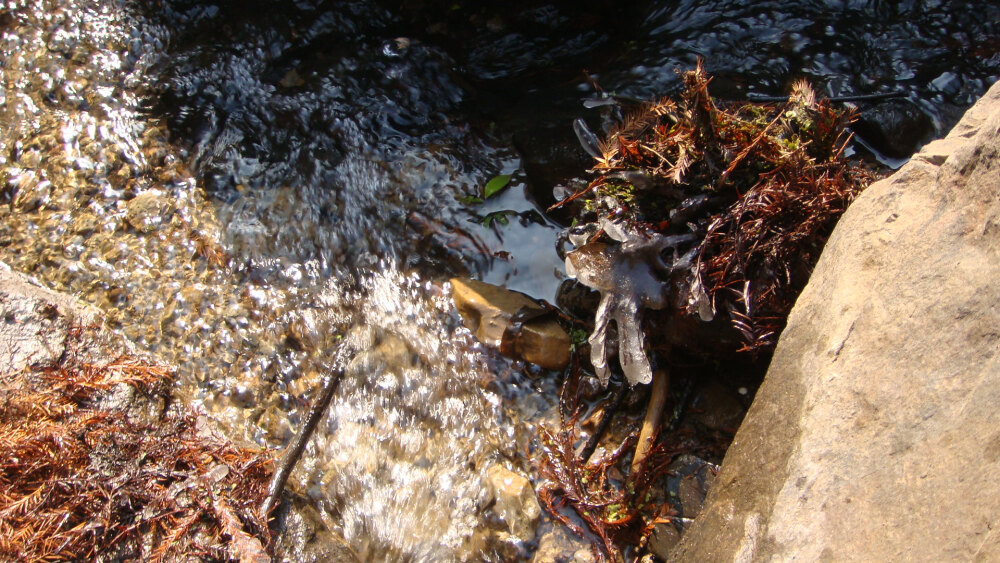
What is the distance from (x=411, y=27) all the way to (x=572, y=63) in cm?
149

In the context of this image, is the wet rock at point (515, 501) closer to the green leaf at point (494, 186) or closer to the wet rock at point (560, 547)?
the wet rock at point (560, 547)

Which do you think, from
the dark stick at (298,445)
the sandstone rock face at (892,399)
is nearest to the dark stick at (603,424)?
the sandstone rock face at (892,399)

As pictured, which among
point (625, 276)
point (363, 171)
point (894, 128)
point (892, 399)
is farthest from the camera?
point (363, 171)

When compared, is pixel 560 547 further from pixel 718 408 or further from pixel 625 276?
pixel 625 276

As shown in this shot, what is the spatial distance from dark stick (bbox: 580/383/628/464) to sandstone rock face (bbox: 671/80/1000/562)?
3.34 feet

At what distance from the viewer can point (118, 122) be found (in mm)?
4996

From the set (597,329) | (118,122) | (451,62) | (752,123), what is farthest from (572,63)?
(118,122)

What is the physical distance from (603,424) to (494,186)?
1898 mm

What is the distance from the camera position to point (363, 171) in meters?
4.76

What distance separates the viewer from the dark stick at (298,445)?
11.4 feet

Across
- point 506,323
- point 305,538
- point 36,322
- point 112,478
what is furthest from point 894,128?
point 36,322

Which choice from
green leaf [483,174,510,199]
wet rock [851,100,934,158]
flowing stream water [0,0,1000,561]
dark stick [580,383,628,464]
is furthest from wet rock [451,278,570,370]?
wet rock [851,100,934,158]

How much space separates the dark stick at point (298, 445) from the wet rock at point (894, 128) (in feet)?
12.6

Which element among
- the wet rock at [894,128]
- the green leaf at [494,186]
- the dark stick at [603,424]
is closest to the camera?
the dark stick at [603,424]
